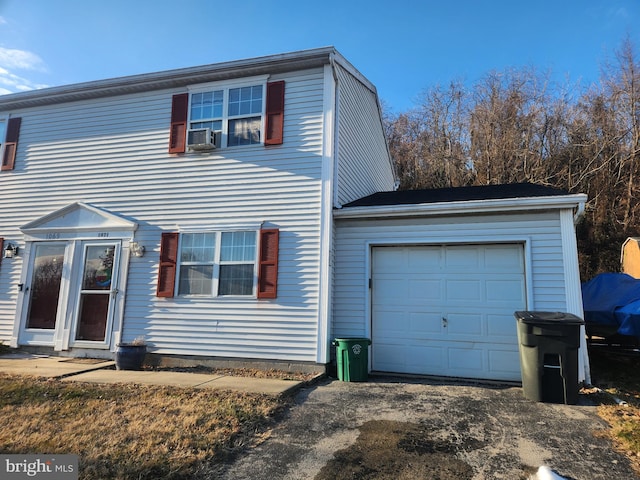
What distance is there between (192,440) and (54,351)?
6209 mm

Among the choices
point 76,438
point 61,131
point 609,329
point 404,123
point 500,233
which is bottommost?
point 76,438

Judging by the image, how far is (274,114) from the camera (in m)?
7.75

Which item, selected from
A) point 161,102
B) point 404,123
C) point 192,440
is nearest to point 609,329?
point 192,440

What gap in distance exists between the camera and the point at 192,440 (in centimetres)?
367

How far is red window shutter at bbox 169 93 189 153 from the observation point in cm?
821

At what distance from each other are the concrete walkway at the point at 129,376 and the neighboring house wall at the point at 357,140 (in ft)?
11.6

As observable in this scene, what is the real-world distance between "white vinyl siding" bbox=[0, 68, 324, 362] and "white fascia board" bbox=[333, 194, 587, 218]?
941mm

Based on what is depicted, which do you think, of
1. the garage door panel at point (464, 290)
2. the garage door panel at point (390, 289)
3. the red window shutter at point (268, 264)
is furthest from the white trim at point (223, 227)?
the garage door panel at point (464, 290)

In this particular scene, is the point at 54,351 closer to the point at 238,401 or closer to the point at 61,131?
the point at 61,131

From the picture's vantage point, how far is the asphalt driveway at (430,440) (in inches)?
129

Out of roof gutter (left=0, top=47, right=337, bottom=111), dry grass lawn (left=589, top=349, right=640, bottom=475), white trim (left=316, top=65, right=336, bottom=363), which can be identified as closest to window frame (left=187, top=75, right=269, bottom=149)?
roof gutter (left=0, top=47, right=337, bottom=111)

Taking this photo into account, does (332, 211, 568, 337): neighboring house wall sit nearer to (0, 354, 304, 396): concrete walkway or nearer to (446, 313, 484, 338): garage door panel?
(446, 313, 484, 338): garage door panel

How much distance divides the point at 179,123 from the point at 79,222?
10.0 ft

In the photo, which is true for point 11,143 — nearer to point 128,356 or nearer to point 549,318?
point 128,356
